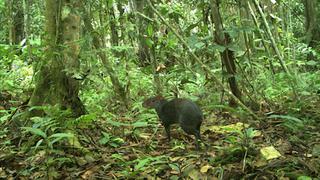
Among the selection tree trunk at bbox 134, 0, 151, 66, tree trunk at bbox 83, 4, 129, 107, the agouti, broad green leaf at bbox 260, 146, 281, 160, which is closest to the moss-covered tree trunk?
the agouti

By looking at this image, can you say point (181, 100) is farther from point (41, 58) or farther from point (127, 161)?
point (41, 58)

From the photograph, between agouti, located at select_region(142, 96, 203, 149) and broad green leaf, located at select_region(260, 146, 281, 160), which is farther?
agouti, located at select_region(142, 96, 203, 149)

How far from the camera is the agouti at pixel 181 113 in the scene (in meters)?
4.11

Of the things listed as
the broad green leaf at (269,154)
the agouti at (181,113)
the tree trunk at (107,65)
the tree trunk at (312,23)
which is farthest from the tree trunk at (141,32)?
the tree trunk at (312,23)

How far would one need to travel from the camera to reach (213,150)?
3.97 m

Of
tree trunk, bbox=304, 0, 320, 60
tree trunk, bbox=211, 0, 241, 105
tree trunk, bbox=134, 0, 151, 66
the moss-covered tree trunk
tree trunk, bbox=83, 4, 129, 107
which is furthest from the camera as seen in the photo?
tree trunk, bbox=304, 0, 320, 60

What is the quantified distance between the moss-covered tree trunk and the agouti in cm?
84

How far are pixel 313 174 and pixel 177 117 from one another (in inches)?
67.4

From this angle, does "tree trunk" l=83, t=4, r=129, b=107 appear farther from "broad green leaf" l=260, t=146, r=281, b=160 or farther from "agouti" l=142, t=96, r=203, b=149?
"broad green leaf" l=260, t=146, r=281, b=160

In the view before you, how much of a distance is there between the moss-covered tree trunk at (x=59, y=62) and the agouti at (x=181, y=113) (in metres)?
0.84

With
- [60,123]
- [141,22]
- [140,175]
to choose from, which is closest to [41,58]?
[60,123]

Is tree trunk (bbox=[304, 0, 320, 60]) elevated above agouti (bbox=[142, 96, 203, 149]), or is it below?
above

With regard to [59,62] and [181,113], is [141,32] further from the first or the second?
[181,113]

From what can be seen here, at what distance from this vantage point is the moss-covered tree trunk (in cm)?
441
